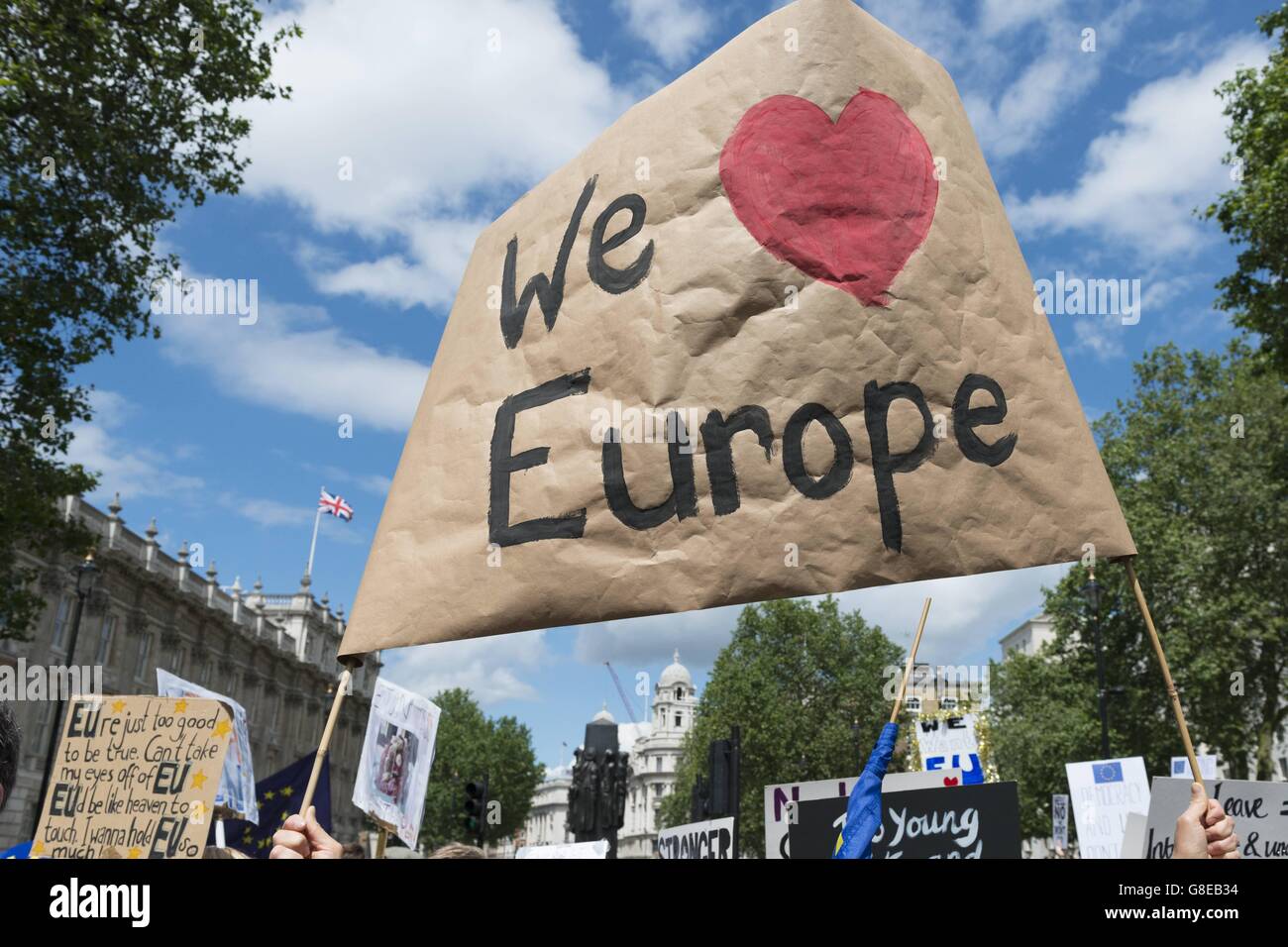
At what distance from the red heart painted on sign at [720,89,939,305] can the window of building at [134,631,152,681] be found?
48.1 metres

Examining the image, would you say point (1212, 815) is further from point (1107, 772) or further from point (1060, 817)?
point (1060, 817)

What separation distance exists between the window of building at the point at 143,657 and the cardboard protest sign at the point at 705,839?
135 ft

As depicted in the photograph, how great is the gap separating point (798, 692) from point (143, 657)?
31.8 metres

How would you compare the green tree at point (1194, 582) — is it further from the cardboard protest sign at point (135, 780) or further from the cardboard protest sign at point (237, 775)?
the cardboard protest sign at point (135, 780)

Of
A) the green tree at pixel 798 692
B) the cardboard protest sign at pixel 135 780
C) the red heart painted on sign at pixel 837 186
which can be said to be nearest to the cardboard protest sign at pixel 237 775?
the cardboard protest sign at pixel 135 780

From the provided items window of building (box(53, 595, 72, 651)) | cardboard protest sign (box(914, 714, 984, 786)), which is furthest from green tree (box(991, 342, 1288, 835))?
window of building (box(53, 595, 72, 651))

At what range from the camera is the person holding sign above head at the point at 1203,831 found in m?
2.44

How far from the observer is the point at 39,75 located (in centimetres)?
1271

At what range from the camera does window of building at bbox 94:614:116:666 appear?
41500mm

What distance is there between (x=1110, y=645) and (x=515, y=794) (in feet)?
205

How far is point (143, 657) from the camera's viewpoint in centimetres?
4575
